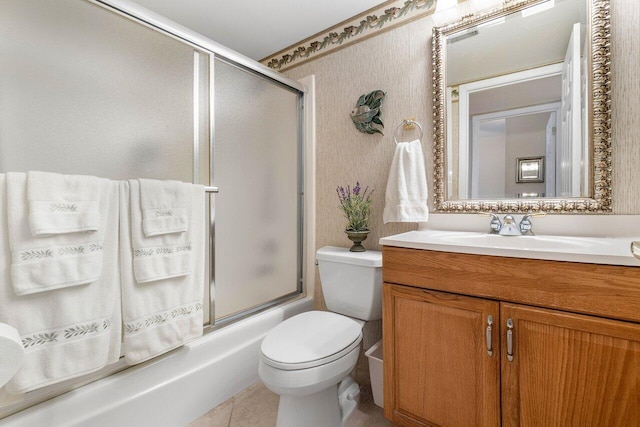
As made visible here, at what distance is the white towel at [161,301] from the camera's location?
1.08 meters

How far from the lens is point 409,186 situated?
58.1 inches

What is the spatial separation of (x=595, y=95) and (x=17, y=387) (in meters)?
2.17

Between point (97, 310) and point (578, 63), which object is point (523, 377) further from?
point (97, 310)

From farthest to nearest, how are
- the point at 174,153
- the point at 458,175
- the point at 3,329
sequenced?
1. the point at 458,175
2. the point at 174,153
3. the point at 3,329

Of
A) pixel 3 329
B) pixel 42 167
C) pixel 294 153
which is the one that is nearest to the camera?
pixel 3 329

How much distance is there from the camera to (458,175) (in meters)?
1.43

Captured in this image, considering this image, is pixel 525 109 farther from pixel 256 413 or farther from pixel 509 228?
pixel 256 413

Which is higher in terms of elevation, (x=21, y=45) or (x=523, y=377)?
(x=21, y=45)

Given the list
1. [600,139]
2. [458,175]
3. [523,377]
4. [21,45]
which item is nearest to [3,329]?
[21,45]

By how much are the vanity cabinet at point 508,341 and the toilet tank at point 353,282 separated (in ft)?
0.85

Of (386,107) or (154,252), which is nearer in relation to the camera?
(154,252)

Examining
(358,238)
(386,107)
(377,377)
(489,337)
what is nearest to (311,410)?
(377,377)

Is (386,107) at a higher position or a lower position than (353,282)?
higher

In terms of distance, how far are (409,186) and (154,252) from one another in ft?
3.91
